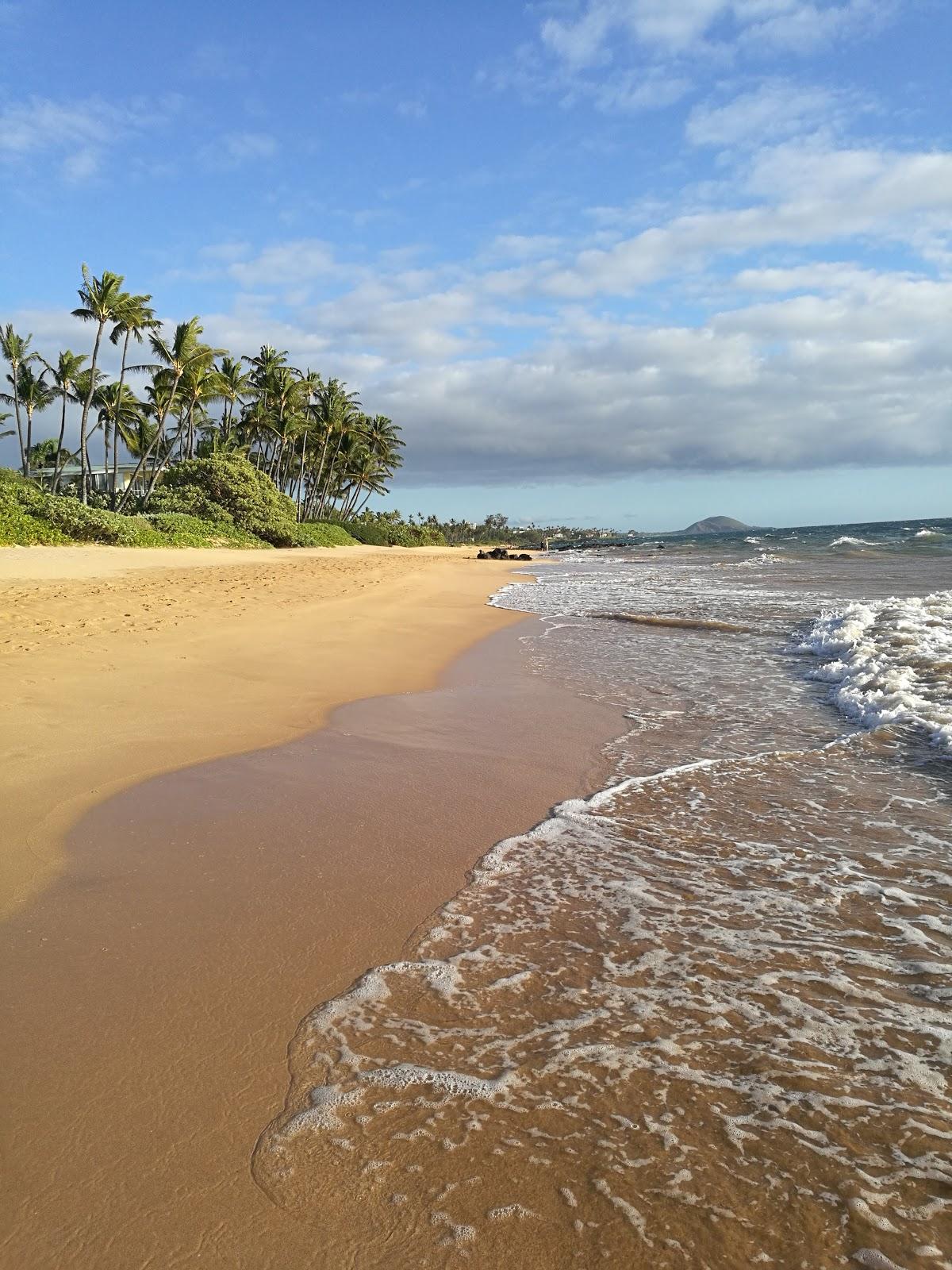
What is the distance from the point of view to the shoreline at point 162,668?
14.7 feet

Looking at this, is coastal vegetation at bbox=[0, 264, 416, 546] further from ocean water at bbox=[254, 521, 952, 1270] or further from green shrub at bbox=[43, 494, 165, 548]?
ocean water at bbox=[254, 521, 952, 1270]

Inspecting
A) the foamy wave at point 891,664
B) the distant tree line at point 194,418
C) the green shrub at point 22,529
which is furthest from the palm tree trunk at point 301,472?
the foamy wave at point 891,664

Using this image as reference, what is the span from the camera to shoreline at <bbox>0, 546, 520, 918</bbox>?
14.7 ft

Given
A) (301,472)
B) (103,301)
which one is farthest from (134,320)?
(301,472)

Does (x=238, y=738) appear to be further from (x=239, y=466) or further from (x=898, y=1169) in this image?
(x=239, y=466)

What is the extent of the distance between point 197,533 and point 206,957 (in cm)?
3302

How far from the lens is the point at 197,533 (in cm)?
3328

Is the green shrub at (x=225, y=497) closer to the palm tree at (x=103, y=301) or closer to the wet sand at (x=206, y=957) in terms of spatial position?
the palm tree at (x=103, y=301)

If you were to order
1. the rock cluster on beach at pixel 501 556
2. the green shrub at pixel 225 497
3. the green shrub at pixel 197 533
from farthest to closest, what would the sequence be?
the rock cluster on beach at pixel 501 556, the green shrub at pixel 225 497, the green shrub at pixel 197 533

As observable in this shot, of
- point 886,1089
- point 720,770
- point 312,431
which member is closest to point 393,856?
point 886,1089

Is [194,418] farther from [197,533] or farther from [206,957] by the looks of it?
[206,957]

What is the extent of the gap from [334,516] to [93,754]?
64.3m

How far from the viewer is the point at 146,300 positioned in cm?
3550

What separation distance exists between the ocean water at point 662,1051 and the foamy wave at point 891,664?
160 cm
